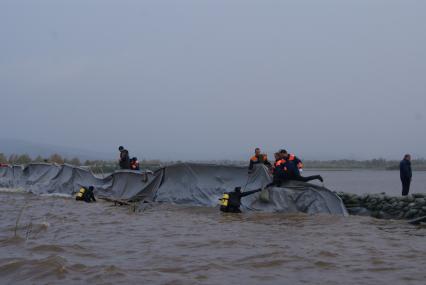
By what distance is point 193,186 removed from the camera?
56.4 ft

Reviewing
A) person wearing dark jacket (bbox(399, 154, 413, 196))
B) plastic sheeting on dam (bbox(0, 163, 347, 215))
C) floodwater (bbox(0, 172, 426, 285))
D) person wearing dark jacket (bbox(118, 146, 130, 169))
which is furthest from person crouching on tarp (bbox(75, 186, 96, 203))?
person wearing dark jacket (bbox(399, 154, 413, 196))

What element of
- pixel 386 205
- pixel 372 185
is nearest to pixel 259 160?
pixel 386 205

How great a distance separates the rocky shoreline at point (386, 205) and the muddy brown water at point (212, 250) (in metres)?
0.89

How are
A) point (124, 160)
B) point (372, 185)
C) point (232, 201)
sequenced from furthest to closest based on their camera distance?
point (372, 185) < point (124, 160) < point (232, 201)

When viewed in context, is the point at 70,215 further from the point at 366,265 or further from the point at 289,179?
the point at 366,265

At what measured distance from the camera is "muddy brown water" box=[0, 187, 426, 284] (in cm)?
754

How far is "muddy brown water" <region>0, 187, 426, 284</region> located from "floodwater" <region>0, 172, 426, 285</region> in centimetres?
1

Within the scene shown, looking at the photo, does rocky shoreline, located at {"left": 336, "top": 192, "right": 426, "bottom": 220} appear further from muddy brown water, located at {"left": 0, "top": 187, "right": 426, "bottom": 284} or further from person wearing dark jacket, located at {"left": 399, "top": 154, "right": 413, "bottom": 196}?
person wearing dark jacket, located at {"left": 399, "top": 154, "right": 413, "bottom": 196}

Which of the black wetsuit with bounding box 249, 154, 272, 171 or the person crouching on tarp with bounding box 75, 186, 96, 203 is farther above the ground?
the black wetsuit with bounding box 249, 154, 272, 171

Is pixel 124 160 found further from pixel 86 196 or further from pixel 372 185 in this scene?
pixel 372 185

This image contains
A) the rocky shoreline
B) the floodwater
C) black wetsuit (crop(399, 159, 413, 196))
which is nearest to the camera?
the floodwater

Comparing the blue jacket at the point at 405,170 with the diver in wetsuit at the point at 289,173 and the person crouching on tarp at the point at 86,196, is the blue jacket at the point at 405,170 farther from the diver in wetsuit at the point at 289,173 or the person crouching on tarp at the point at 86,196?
the person crouching on tarp at the point at 86,196

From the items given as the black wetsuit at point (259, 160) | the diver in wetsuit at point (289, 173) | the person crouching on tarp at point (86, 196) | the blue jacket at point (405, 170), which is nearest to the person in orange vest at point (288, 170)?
the diver in wetsuit at point (289, 173)

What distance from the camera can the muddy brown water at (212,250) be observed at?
7535 millimetres
